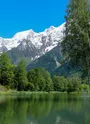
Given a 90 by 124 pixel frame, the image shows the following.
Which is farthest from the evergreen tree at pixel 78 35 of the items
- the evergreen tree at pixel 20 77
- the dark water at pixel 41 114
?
the evergreen tree at pixel 20 77

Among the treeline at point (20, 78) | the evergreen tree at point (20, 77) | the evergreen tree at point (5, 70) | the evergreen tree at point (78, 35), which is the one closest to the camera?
the evergreen tree at point (78, 35)

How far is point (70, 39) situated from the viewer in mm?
28000

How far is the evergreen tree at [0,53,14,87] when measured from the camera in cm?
11860

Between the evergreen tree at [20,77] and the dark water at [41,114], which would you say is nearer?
the dark water at [41,114]

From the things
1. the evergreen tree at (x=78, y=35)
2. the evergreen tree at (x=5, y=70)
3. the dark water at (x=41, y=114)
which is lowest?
the dark water at (x=41, y=114)

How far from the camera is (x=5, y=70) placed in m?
121

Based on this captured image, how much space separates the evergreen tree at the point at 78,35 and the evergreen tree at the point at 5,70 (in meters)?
92.2

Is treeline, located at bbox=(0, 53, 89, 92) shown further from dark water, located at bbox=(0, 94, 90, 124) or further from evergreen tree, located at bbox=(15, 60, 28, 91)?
dark water, located at bbox=(0, 94, 90, 124)

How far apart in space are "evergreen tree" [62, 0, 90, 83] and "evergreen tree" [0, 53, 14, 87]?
92172 millimetres

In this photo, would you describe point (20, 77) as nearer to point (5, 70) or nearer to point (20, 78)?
point (20, 78)

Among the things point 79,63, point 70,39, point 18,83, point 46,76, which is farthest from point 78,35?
point 46,76

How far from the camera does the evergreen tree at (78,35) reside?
27.0 m

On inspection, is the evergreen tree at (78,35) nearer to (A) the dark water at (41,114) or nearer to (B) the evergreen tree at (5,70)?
(A) the dark water at (41,114)

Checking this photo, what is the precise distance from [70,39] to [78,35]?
3.38ft
